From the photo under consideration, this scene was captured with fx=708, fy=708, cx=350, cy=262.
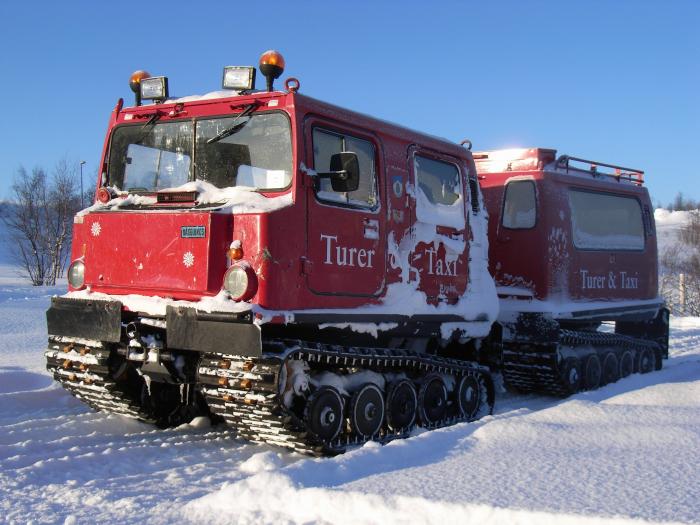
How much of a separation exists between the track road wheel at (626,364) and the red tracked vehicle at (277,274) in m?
3.41

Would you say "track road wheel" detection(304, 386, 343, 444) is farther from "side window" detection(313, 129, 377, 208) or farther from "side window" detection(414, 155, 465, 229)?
"side window" detection(414, 155, 465, 229)

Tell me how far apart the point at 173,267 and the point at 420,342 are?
2733mm

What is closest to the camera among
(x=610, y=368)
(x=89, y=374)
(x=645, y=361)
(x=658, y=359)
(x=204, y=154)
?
(x=204, y=154)

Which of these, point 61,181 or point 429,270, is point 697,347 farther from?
point 61,181

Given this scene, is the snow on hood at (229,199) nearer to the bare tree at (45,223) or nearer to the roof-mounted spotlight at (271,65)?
the roof-mounted spotlight at (271,65)

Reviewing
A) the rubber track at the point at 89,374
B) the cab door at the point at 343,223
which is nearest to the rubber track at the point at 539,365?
the cab door at the point at 343,223

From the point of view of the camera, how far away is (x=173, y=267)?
5.20m

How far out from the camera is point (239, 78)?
569 centimetres

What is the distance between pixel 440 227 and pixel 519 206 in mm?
2689

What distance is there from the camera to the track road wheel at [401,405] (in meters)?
6.06

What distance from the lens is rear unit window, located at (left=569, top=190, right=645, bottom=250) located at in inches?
374

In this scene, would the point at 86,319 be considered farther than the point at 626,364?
No

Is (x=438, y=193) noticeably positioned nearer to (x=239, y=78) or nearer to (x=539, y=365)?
(x=239, y=78)

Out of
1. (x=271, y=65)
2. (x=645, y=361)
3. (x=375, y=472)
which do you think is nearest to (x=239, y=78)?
(x=271, y=65)
